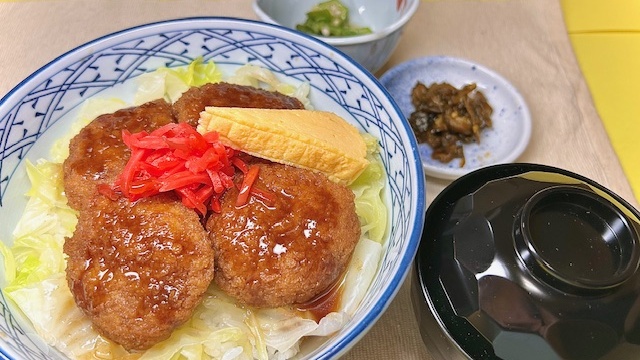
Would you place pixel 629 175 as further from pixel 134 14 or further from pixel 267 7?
pixel 134 14

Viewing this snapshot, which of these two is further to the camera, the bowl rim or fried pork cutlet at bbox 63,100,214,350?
the bowl rim

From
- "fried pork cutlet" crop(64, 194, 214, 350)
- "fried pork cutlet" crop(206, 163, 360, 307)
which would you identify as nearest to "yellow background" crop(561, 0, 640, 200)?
"fried pork cutlet" crop(206, 163, 360, 307)

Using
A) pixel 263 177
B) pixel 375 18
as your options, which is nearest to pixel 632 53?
pixel 375 18

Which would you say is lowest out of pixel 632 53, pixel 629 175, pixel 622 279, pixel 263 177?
pixel 629 175

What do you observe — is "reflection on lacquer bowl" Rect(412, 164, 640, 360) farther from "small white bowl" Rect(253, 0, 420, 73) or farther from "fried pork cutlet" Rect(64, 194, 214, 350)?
"small white bowl" Rect(253, 0, 420, 73)

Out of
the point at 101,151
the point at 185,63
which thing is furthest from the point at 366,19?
the point at 101,151
